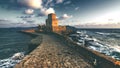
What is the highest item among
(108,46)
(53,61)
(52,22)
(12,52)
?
(52,22)

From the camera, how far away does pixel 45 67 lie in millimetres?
8281

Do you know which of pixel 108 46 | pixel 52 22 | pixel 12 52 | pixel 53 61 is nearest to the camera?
pixel 53 61

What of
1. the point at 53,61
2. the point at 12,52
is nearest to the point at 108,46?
the point at 12,52

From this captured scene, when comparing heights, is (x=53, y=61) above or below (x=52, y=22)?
below

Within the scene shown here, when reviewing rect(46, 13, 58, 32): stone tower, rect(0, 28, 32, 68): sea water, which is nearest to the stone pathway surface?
rect(0, 28, 32, 68): sea water

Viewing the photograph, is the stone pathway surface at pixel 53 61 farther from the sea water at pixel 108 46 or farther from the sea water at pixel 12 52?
the sea water at pixel 108 46

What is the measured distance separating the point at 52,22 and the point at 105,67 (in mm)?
53288

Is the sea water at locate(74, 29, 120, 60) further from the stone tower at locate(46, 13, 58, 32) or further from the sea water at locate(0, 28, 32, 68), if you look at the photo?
the stone tower at locate(46, 13, 58, 32)

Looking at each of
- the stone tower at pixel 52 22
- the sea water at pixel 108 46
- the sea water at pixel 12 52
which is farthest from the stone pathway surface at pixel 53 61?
the stone tower at pixel 52 22

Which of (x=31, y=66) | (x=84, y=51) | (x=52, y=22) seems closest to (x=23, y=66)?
(x=31, y=66)

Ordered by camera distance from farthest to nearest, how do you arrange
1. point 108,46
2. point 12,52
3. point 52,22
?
point 52,22, point 108,46, point 12,52

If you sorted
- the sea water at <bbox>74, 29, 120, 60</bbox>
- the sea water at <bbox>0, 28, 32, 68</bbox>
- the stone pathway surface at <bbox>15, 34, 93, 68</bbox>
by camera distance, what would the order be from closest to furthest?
the stone pathway surface at <bbox>15, 34, 93, 68</bbox>, the sea water at <bbox>0, 28, 32, 68</bbox>, the sea water at <bbox>74, 29, 120, 60</bbox>

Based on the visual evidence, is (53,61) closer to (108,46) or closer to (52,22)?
(108,46)

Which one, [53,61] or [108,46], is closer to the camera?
[53,61]
